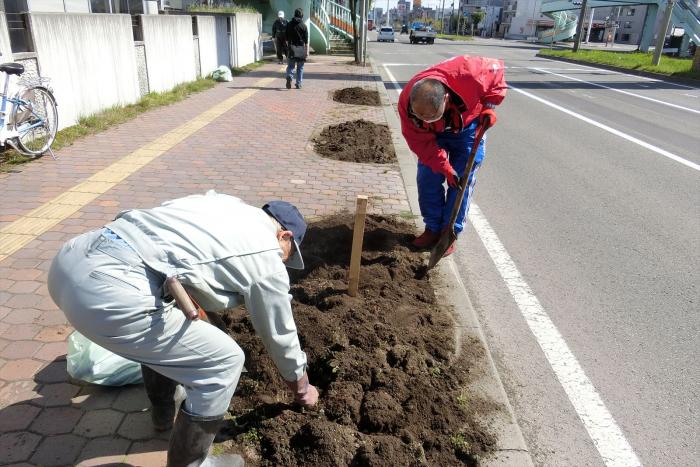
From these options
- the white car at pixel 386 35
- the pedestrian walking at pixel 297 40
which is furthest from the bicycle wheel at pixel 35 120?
the white car at pixel 386 35

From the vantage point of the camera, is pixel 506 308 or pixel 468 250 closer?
pixel 506 308

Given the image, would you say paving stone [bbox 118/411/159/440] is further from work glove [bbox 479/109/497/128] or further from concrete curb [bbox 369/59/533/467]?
work glove [bbox 479/109/497/128]

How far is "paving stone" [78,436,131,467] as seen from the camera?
222 cm

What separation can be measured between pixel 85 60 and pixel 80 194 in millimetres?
4167

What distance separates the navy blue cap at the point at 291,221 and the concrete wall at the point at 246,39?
1626 cm

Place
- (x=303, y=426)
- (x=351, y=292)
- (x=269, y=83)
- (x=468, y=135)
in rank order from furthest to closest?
(x=269, y=83)
(x=468, y=135)
(x=351, y=292)
(x=303, y=426)

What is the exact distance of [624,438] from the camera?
2.54 m

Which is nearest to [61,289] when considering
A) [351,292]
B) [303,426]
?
[303,426]

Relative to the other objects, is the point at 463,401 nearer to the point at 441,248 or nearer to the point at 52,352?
the point at 441,248

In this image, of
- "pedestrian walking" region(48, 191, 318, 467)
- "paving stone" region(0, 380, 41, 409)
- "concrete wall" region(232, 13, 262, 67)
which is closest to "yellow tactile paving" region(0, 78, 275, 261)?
"paving stone" region(0, 380, 41, 409)

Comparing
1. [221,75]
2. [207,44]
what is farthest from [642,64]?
[207,44]

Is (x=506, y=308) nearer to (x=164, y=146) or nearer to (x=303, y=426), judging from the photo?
(x=303, y=426)

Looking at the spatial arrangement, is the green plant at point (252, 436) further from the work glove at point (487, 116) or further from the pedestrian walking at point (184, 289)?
the work glove at point (487, 116)

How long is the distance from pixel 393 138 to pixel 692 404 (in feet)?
20.3
